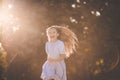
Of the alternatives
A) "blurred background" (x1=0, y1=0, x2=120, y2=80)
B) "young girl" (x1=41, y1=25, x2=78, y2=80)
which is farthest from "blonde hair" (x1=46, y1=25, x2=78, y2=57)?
"blurred background" (x1=0, y1=0, x2=120, y2=80)

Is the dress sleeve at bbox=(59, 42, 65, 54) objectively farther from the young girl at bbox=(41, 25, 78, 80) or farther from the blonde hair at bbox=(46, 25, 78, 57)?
the blonde hair at bbox=(46, 25, 78, 57)

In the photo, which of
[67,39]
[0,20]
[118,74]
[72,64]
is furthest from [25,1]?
[67,39]

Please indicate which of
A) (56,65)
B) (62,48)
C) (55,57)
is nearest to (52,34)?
(62,48)

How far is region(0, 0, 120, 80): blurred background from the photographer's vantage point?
30031 mm

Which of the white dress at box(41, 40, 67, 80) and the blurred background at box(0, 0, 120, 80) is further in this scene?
the blurred background at box(0, 0, 120, 80)

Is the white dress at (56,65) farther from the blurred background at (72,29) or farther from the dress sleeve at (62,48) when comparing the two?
the blurred background at (72,29)

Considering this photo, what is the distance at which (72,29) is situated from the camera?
31391mm

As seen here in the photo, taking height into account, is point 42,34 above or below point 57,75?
above

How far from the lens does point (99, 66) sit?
103 feet

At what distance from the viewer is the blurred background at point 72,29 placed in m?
30.0

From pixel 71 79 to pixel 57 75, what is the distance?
66.3 ft

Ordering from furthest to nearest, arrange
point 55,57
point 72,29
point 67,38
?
point 72,29 < point 67,38 < point 55,57

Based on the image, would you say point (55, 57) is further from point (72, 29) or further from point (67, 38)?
point (72, 29)

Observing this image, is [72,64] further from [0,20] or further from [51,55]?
[51,55]
